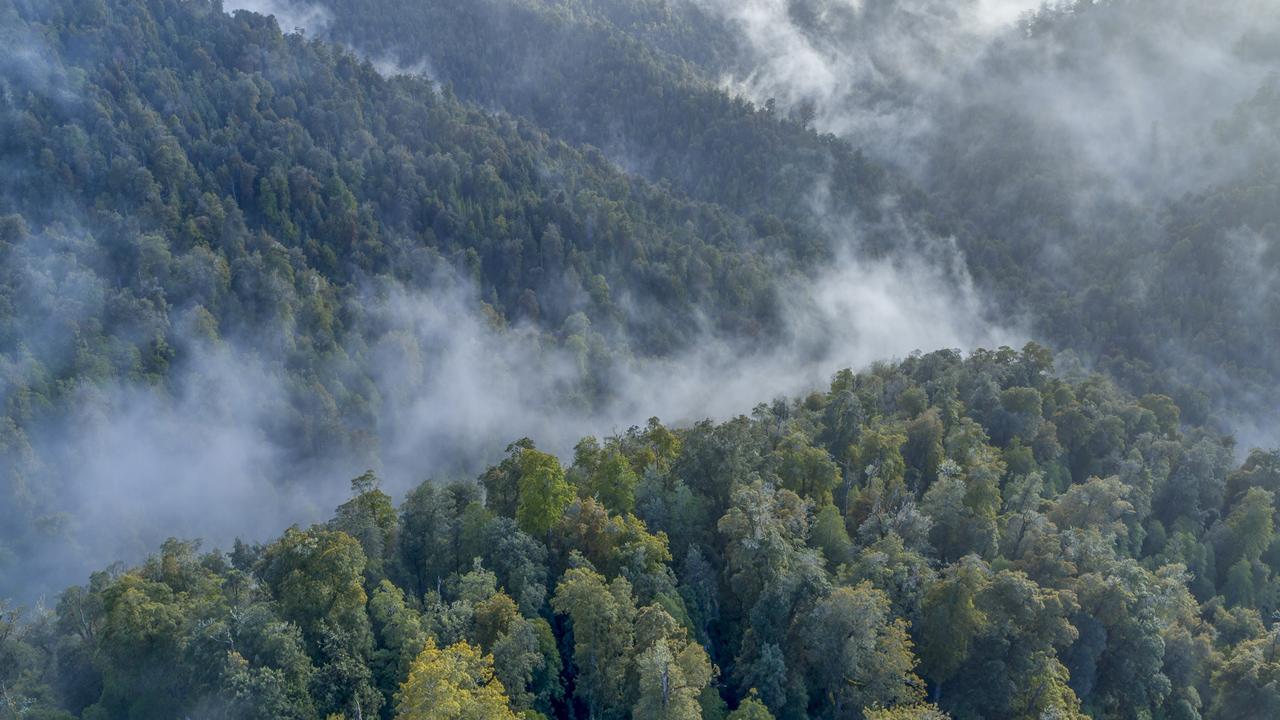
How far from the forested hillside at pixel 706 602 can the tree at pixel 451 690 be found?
0.17 m

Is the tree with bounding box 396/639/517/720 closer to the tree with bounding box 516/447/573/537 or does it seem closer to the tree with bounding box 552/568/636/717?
the tree with bounding box 552/568/636/717

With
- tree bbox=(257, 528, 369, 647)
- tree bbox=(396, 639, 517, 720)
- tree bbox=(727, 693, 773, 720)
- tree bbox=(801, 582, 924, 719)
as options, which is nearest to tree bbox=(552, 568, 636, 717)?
tree bbox=(727, 693, 773, 720)

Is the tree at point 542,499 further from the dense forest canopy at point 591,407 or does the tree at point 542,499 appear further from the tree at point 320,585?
the tree at point 320,585

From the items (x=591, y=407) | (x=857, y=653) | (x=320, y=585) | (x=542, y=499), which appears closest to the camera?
(x=320, y=585)

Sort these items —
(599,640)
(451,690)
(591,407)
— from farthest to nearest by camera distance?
1. (591,407)
2. (599,640)
3. (451,690)

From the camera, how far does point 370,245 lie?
444 ft

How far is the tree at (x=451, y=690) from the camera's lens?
38844 millimetres

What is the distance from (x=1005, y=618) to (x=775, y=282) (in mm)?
102206

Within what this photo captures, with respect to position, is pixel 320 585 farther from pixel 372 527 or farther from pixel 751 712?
pixel 751 712

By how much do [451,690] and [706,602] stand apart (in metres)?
22.8

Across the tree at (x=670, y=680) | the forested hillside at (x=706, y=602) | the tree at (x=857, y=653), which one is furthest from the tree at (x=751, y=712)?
the tree at (x=857, y=653)

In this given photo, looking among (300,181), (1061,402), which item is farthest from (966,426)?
(300,181)

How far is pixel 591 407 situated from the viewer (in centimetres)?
12694

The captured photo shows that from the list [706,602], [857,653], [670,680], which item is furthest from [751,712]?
[706,602]
